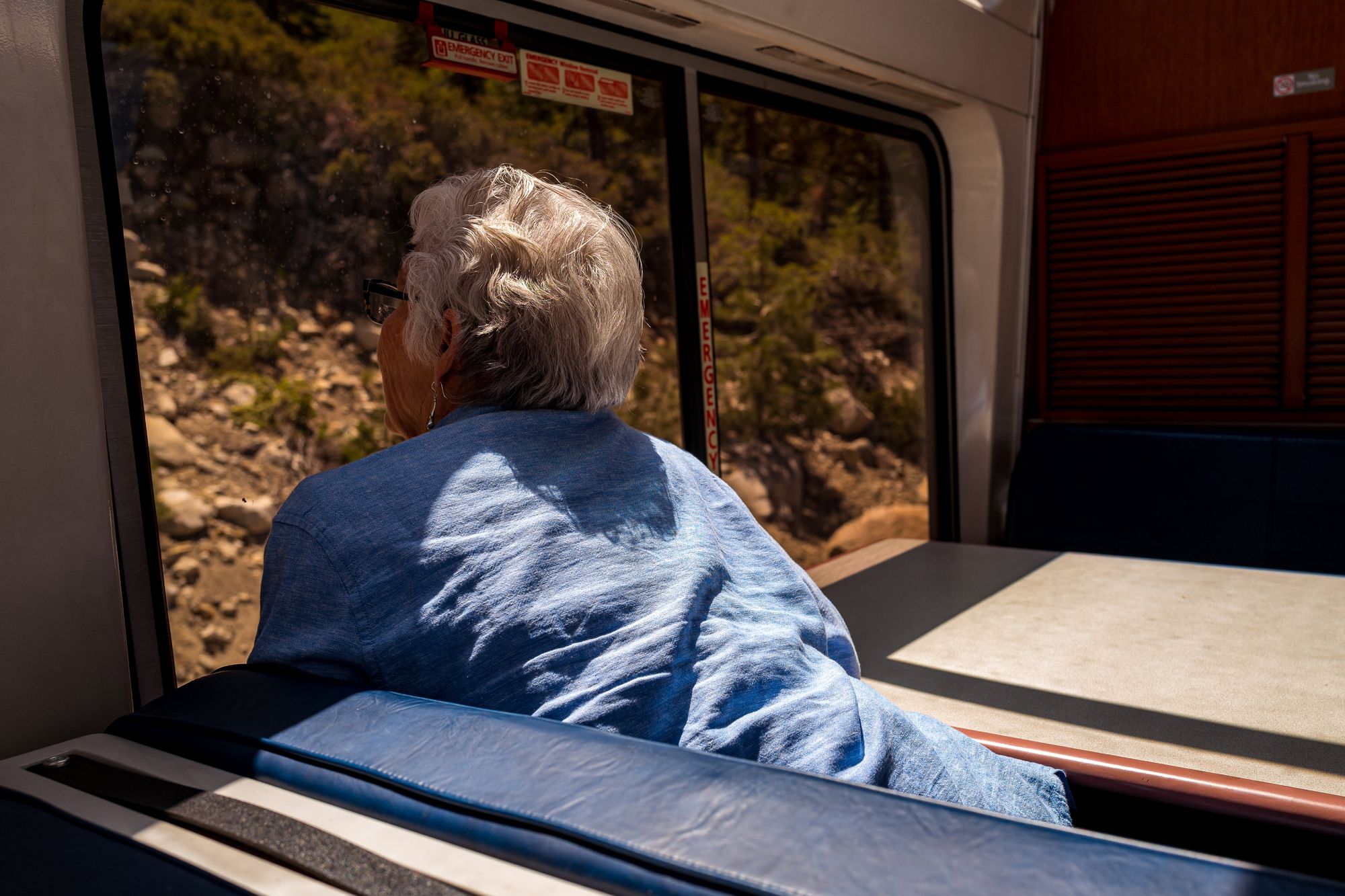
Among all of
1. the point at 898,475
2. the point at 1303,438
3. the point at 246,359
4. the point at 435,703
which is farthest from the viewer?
the point at 898,475

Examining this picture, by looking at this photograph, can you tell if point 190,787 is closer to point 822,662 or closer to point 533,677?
point 533,677

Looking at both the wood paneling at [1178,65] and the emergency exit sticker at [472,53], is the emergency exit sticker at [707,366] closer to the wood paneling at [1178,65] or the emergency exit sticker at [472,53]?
the emergency exit sticker at [472,53]

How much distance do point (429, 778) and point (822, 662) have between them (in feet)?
1.70

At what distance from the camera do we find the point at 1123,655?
2.20 metres

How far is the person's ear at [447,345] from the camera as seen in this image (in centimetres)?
128

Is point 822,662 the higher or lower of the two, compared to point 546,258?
lower

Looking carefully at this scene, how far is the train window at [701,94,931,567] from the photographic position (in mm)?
3592

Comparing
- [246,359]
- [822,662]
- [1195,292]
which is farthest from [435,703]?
[1195,292]

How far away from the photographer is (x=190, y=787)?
100 centimetres

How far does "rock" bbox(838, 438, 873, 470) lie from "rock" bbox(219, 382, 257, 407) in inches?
97.1

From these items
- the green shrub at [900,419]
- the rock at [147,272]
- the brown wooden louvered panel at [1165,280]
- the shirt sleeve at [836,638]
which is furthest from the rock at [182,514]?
the brown wooden louvered panel at [1165,280]

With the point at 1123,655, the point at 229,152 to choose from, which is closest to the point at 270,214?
the point at 229,152

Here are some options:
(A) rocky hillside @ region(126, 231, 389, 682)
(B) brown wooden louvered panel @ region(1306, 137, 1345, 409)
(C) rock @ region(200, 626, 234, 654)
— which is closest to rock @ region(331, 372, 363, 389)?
(A) rocky hillside @ region(126, 231, 389, 682)

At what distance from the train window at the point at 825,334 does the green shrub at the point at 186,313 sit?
1570 mm
